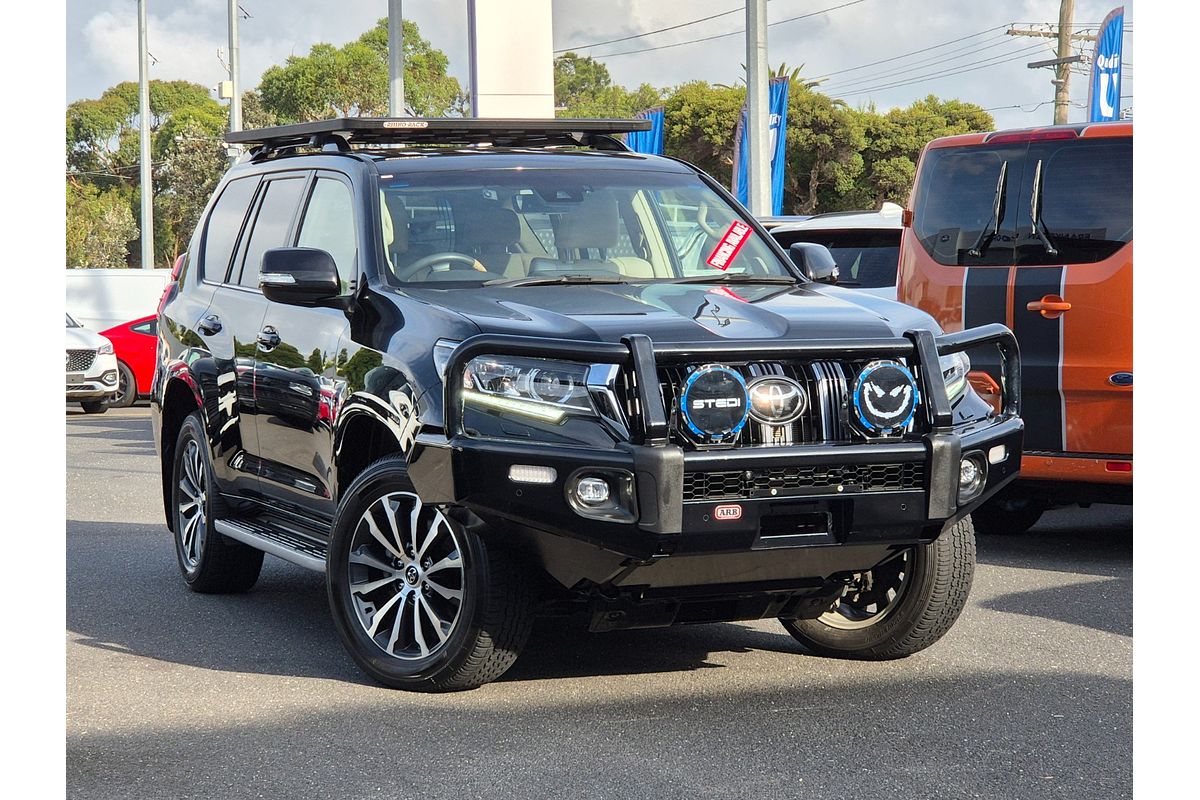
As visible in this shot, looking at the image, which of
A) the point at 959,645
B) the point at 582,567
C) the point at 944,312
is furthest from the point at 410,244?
the point at 944,312

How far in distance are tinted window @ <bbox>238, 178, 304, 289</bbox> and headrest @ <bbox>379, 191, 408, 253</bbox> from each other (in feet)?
2.65

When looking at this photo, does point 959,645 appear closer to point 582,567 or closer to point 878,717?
point 878,717

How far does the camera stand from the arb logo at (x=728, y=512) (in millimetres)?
4996

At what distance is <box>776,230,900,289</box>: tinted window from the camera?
36.4 feet

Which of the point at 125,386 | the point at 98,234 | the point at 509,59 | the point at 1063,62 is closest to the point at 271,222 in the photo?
the point at 509,59

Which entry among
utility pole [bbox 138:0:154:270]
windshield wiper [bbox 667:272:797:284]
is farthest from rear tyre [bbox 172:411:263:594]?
utility pole [bbox 138:0:154:270]

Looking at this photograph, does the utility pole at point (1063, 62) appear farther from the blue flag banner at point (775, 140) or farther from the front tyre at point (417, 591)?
the front tyre at point (417, 591)

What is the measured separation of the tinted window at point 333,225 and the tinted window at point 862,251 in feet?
16.2

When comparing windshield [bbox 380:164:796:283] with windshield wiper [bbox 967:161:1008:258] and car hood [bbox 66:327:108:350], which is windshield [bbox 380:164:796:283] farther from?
car hood [bbox 66:327:108:350]

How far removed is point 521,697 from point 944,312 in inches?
157

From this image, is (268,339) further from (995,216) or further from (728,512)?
(995,216)

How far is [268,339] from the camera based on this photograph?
6797 mm

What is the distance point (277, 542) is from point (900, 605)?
242 cm

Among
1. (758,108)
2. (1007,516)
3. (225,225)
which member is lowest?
(1007,516)
